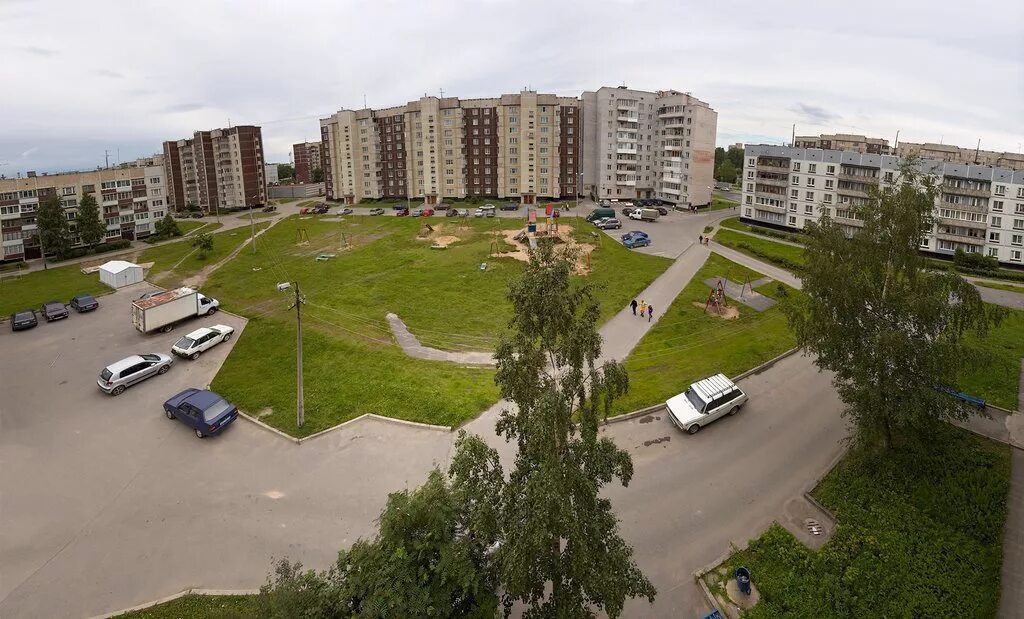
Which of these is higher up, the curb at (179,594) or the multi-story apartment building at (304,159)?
the multi-story apartment building at (304,159)

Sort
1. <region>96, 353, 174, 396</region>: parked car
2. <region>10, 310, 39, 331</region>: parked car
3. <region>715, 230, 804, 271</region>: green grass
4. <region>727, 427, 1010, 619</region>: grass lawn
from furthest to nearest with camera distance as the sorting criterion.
→ <region>715, 230, 804, 271</region>: green grass
<region>10, 310, 39, 331</region>: parked car
<region>96, 353, 174, 396</region>: parked car
<region>727, 427, 1010, 619</region>: grass lawn

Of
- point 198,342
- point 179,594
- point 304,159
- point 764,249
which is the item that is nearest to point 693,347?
point 179,594

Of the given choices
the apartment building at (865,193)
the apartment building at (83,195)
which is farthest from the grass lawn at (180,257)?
the apartment building at (865,193)

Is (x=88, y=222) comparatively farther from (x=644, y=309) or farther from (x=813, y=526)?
(x=813, y=526)

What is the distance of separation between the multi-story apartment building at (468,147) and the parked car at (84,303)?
207 feet

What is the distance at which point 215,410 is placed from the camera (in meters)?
25.0

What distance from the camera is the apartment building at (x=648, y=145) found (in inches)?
3420

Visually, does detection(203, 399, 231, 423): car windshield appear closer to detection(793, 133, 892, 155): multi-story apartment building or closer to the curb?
the curb

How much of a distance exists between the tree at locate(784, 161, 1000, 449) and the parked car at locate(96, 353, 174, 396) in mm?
33296

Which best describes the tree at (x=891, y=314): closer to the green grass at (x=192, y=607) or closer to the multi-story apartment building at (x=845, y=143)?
the green grass at (x=192, y=607)

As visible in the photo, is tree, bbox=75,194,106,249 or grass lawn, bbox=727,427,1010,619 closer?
grass lawn, bbox=727,427,1010,619

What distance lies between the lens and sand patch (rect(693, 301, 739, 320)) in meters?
38.7

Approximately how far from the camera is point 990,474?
19844 mm

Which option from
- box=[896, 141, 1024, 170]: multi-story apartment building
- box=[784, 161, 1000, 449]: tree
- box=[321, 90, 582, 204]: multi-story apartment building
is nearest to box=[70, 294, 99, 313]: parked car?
box=[784, 161, 1000, 449]: tree
